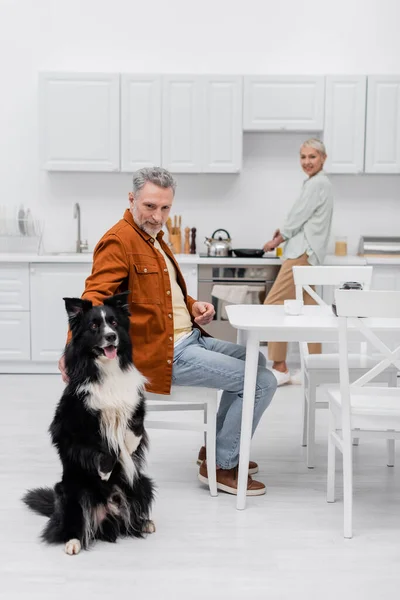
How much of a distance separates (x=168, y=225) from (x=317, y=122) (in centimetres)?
135

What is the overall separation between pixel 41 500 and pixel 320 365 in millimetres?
1378

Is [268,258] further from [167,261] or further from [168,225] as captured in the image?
[167,261]

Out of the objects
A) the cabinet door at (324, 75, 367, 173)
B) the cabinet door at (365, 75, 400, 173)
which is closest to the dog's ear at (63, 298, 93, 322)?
the cabinet door at (324, 75, 367, 173)

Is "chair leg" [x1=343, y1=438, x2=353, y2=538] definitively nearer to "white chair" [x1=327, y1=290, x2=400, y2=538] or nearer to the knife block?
"white chair" [x1=327, y1=290, x2=400, y2=538]

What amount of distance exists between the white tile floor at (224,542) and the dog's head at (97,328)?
695 millimetres

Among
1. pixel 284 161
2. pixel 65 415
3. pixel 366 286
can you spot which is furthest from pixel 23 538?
pixel 284 161

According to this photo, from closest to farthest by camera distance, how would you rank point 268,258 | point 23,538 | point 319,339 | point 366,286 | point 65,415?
point 65,415 < point 23,538 < point 319,339 < point 366,286 < point 268,258

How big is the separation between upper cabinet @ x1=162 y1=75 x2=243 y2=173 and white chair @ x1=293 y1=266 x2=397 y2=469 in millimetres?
2132

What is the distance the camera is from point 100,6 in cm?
595

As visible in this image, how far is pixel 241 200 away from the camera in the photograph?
6.16 meters

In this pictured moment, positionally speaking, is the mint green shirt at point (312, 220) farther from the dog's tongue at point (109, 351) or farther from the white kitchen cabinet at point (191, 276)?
the dog's tongue at point (109, 351)

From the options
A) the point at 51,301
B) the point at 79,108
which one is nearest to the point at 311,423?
the point at 51,301

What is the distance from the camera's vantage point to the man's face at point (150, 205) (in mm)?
2906

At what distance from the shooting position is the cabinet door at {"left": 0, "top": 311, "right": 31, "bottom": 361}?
559 cm
